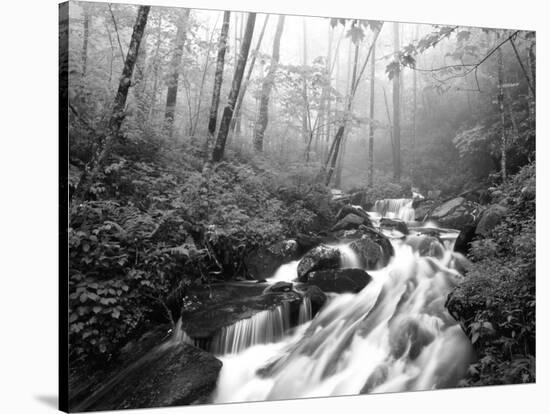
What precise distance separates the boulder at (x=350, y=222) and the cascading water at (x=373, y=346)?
0.69 ft

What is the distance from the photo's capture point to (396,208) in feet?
16.5

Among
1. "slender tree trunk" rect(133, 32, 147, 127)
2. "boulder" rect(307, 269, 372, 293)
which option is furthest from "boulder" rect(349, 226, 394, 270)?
"slender tree trunk" rect(133, 32, 147, 127)

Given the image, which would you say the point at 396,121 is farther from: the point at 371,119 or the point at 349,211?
the point at 349,211

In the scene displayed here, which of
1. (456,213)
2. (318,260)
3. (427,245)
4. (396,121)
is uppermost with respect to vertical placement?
(396,121)

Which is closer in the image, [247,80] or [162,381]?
[162,381]

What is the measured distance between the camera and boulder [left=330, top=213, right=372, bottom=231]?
4.93 meters

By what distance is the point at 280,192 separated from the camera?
15.7 feet

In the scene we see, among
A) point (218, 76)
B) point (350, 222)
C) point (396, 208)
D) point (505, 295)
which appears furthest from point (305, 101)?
point (505, 295)

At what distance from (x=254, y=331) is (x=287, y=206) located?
4.00ft

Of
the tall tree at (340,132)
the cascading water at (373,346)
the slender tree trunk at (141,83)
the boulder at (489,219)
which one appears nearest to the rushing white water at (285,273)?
the cascading water at (373,346)

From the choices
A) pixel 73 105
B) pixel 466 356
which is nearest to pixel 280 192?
pixel 73 105

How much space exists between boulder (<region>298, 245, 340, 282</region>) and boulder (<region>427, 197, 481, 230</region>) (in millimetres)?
1079

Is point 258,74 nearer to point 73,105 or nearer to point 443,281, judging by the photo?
point 73,105

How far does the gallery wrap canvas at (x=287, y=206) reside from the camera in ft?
13.1
